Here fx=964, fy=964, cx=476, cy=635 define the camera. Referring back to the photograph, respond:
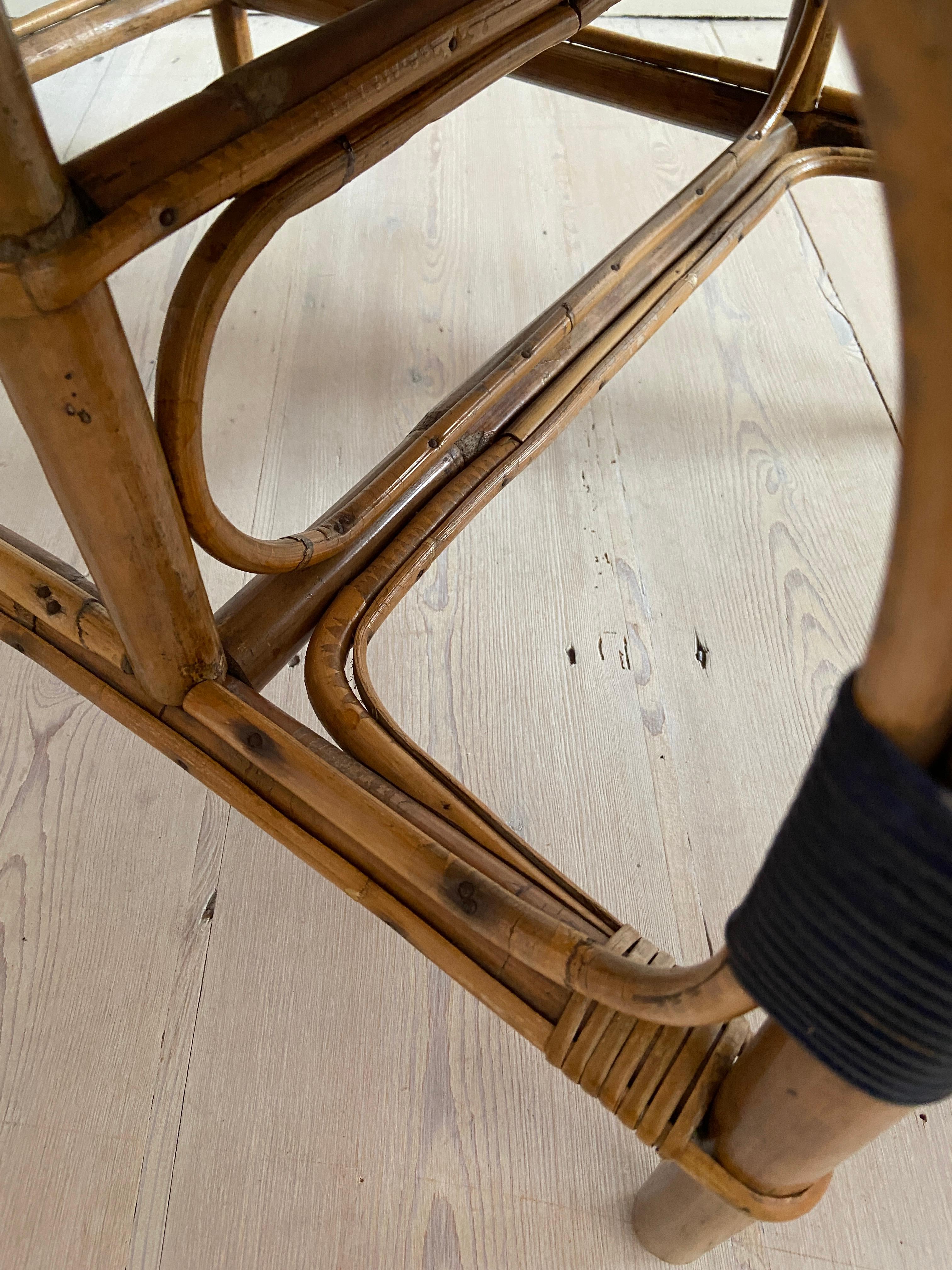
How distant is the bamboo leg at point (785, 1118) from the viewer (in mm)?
315

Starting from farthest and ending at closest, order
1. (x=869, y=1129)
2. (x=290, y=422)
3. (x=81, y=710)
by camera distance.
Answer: (x=290, y=422)
(x=81, y=710)
(x=869, y=1129)

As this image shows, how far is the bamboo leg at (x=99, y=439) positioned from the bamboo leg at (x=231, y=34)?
818mm

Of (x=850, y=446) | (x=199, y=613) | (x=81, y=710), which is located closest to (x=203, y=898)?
(x=81, y=710)

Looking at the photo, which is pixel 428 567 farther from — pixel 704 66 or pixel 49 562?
pixel 704 66

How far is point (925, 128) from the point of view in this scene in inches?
6.3

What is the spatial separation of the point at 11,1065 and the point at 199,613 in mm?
353

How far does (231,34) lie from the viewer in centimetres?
105

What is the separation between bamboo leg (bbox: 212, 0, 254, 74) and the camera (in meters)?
1.02

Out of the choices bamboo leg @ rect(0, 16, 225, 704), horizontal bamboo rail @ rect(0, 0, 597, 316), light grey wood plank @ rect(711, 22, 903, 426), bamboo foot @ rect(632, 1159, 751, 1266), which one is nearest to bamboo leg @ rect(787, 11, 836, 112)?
light grey wood plank @ rect(711, 22, 903, 426)

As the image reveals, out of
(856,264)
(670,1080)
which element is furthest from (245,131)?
(856,264)

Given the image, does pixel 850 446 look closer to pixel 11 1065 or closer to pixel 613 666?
pixel 613 666

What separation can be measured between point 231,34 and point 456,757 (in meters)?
0.84

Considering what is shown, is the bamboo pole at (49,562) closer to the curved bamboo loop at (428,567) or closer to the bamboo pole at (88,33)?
the curved bamboo loop at (428,567)

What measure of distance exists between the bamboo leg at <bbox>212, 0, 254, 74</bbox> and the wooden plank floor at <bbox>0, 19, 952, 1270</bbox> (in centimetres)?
20
